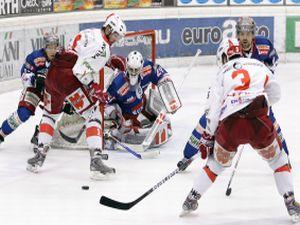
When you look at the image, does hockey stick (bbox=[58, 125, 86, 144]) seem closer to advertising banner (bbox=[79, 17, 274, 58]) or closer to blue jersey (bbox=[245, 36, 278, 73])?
blue jersey (bbox=[245, 36, 278, 73])

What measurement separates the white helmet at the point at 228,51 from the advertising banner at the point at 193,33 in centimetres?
644

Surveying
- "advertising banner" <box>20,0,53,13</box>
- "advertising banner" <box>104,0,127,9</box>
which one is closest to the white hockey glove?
"advertising banner" <box>20,0,53,13</box>

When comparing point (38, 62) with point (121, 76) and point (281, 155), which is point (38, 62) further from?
point (281, 155)

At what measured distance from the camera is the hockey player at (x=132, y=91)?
24.3 ft

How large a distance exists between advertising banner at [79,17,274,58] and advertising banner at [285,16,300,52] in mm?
229

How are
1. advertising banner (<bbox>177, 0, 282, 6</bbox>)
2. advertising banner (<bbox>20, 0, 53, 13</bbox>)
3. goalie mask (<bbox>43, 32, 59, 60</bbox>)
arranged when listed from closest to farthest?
goalie mask (<bbox>43, 32, 59, 60</bbox>), advertising banner (<bbox>20, 0, 53, 13</bbox>), advertising banner (<bbox>177, 0, 282, 6</bbox>)

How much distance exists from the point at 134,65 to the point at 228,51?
2014 millimetres

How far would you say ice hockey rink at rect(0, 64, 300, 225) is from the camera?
5.38 m

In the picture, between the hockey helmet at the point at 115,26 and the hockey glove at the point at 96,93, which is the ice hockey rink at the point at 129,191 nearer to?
the hockey glove at the point at 96,93

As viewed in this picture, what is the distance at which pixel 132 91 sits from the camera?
24.6 feet

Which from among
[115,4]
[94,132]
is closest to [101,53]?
[94,132]

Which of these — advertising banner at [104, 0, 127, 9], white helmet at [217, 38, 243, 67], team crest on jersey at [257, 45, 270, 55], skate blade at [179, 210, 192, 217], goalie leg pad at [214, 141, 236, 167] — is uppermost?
white helmet at [217, 38, 243, 67]

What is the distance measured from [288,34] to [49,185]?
6992 millimetres

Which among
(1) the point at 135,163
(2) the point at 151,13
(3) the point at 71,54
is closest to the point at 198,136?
(1) the point at 135,163
